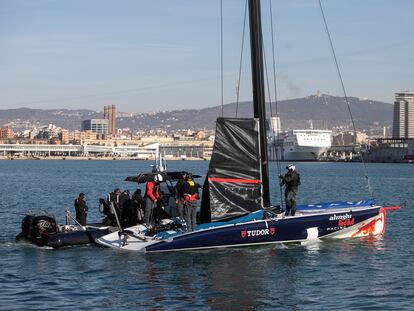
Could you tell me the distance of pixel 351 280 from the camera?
18875mm

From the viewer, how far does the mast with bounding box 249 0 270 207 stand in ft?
76.9

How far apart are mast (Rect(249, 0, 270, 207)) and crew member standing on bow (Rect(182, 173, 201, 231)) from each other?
203 centimetres

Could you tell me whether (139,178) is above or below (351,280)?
above

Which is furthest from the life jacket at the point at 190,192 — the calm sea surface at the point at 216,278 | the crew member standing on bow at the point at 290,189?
the crew member standing on bow at the point at 290,189

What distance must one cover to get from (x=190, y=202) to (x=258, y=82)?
13.0ft

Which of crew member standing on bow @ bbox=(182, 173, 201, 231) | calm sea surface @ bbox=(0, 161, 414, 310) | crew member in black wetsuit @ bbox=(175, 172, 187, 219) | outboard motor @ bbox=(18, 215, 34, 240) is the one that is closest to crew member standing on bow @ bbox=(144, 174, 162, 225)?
crew member in black wetsuit @ bbox=(175, 172, 187, 219)

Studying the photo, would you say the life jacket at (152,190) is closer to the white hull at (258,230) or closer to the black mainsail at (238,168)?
the white hull at (258,230)

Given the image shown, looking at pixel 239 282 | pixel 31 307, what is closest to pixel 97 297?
pixel 31 307

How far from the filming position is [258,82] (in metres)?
23.7

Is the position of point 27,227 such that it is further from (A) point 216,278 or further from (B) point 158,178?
(A) point 216,278

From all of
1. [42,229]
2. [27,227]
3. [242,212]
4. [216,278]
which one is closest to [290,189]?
[242,212]

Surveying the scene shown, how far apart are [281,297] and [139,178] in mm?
8446

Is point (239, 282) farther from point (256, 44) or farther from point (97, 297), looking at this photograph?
point (256, 44)

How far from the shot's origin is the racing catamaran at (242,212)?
22172 millimetres
